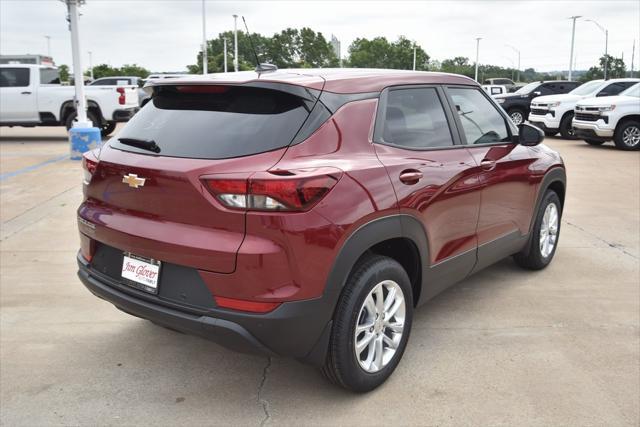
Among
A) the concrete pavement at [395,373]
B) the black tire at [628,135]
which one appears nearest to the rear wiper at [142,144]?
the concrete pavement at [395,373]

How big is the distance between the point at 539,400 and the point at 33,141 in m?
16.0

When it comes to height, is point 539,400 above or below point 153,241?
below

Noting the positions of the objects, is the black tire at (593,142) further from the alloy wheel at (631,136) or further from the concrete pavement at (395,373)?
the concrete pavement at (395,373)

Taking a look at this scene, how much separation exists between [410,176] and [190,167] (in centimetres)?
117

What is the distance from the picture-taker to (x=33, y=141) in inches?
→ 631

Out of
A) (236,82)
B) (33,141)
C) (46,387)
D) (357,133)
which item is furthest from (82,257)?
(33,141)

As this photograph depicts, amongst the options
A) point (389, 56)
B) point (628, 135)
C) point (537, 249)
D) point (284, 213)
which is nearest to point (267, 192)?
point (284, 213)

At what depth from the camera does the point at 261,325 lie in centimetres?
256

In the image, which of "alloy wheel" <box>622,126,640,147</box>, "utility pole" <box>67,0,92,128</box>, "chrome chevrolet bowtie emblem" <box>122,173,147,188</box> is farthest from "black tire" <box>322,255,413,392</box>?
"alloy wheel" <box>622,126,640,147</box>

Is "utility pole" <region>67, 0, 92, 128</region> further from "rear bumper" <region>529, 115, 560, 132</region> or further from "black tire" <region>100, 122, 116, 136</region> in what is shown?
"rear bumper" <region>529, 115, 560, 132</region>

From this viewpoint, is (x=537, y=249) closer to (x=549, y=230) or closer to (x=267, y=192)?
(x=549, y=230)

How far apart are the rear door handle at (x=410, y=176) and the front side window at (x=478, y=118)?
820 mm

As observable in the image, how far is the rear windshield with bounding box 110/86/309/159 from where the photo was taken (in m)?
2.70

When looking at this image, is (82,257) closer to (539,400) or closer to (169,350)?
(169,350)
